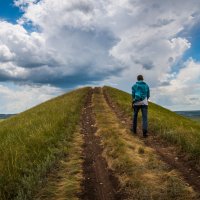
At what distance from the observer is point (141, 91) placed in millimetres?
16953

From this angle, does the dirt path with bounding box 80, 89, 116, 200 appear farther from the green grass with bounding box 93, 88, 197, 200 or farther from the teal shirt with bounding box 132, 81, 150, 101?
the teal shirt with bounding box 132, 81, 150, 101

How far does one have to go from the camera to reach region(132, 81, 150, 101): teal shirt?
16.9 metres

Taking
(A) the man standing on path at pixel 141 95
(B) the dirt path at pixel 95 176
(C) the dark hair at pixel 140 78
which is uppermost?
(C) the dark hair at pixel 140 78

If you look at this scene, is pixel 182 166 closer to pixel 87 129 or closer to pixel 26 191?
pixel 26 191

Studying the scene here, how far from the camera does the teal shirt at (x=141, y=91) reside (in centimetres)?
1689

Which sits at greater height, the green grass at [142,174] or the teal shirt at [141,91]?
the teal shirt at [141,91]

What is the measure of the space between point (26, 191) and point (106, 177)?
2.43m

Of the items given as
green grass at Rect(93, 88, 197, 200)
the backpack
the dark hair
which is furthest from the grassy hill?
the dark hair

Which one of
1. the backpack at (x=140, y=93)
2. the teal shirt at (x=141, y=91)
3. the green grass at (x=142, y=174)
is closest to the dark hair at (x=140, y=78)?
the teal shirt at (x=141, y=91)

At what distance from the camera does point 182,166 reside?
32.6 ft

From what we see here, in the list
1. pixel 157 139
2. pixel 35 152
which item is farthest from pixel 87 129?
pixel 35 152

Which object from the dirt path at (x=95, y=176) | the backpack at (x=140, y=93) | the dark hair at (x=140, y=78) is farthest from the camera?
the dark hair at (x=140, y=78)

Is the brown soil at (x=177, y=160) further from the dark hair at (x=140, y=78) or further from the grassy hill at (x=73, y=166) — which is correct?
the dark hair at (x=140, y=78)

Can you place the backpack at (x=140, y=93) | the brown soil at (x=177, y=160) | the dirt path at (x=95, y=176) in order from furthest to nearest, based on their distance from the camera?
the backpack at (x=140, y=93)
the brown soil at (x=177, y=160)
the dirt path at (x=95, y=176)
